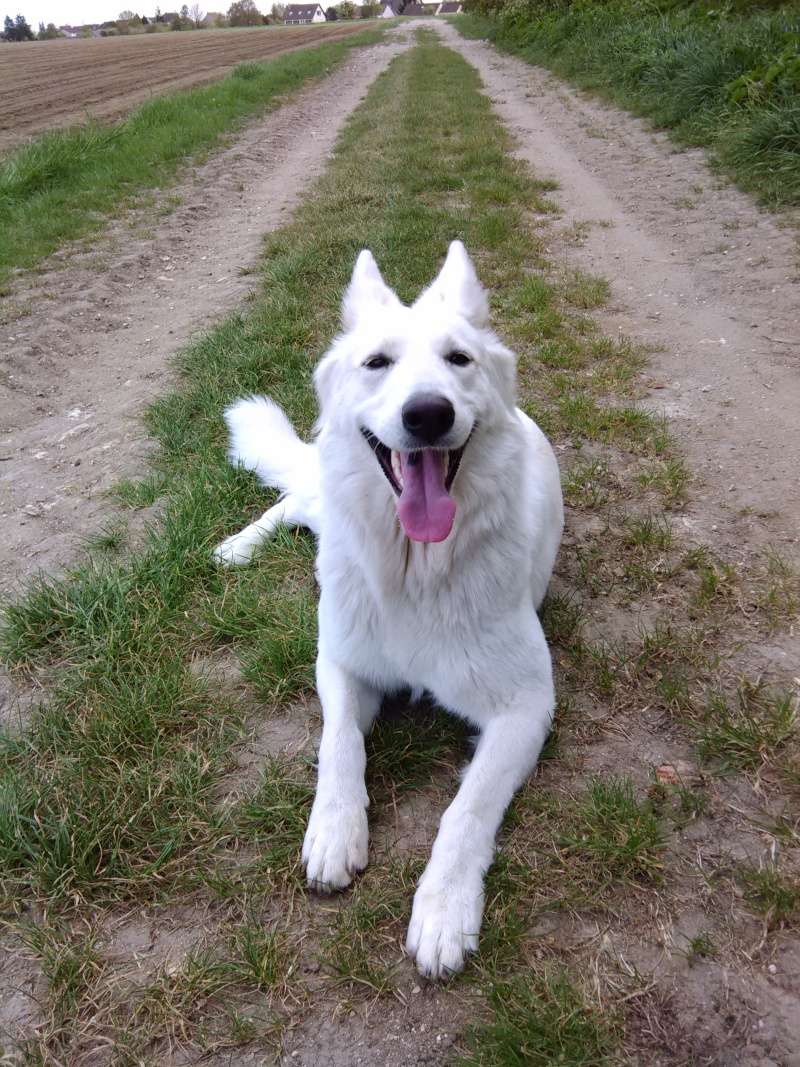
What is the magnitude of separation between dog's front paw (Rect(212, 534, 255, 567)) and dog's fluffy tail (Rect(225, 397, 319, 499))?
0.33 m

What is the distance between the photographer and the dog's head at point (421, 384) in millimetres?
1955

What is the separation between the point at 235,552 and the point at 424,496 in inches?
51.8

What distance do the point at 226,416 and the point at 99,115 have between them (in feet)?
44.8

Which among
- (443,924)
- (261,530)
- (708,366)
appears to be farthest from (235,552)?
(708,366)

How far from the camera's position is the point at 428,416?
191 cm

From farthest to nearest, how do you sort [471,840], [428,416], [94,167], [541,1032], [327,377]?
1. [94,167]
2. [327,377]
3. [428,416]
4. [471,840]
5. [541,1032]

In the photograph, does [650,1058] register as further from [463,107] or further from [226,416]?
[463,107]

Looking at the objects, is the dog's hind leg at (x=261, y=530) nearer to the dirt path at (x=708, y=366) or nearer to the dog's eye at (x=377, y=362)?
the dog's eye at (x=377, y=362)

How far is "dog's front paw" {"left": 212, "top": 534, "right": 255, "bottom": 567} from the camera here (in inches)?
120

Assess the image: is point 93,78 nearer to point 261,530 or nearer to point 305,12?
point 261,530

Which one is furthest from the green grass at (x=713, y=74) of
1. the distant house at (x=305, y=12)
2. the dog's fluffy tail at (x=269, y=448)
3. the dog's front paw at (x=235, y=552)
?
the distant house at (x=305, y=12)

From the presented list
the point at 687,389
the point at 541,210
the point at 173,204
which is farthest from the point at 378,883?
the point at 173,204

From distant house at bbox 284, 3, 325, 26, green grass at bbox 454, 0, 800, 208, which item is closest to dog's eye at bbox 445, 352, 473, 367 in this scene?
green grass at bbox 454, 0, 800, 208

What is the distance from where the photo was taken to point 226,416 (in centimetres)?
378
